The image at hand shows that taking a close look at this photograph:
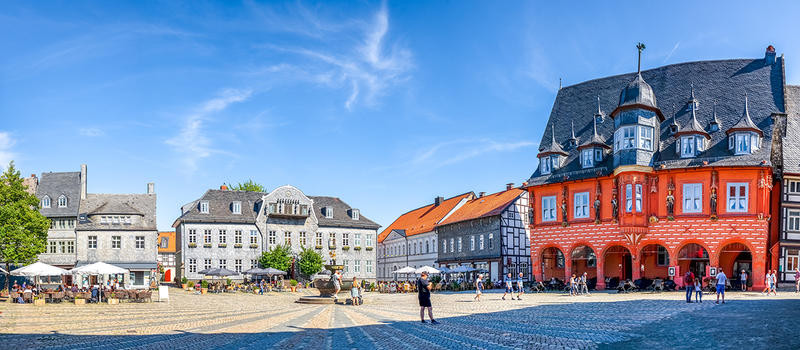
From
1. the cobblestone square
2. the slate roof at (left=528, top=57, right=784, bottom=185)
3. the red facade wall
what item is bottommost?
the cobblestone square

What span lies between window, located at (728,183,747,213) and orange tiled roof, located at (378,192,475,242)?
3150 cm

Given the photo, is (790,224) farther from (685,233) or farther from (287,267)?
(287,267)

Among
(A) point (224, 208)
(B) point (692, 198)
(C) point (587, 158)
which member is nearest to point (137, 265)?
(A) point (224, 208)

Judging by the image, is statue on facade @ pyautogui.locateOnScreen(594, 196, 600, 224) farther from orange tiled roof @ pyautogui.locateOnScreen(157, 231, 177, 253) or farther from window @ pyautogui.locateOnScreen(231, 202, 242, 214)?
orange tiled roof @ pyautogui.locateOnScreen(157, 231, 177, 253)

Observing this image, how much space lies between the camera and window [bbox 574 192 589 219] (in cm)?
4200

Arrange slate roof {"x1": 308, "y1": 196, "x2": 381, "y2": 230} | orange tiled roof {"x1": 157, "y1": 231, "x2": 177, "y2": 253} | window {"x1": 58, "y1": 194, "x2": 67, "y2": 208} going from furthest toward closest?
orange tiled roof {"x1": 157, "y1": 231, "x2": 177, "y2": 253}
slate roof {"x1": 308, "y1": 196, "x2": 381, "y2": 230}
window {"x1": 58, "y1": 194, "x2": 67, "y2": 208}

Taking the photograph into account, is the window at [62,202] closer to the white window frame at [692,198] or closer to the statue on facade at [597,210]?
the statue on facade at [597,210]

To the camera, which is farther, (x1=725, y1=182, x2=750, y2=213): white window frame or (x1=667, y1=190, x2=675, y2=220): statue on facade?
(x1=667, y1=190, x2=675, y2=220): statue on facade

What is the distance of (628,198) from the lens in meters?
39.2

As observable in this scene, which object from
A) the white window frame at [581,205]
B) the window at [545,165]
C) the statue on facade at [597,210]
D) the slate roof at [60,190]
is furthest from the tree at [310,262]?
the statue on facade at [597,210]

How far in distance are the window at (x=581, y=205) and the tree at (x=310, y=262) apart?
27.8m

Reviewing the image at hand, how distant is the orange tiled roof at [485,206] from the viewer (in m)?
55.3

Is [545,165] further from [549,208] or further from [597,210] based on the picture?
[597,210]

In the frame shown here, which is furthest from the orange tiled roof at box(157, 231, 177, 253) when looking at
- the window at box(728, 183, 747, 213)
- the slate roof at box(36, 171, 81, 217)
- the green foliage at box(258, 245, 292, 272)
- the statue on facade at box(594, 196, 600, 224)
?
the window at box(728, 183, 747, 213)
